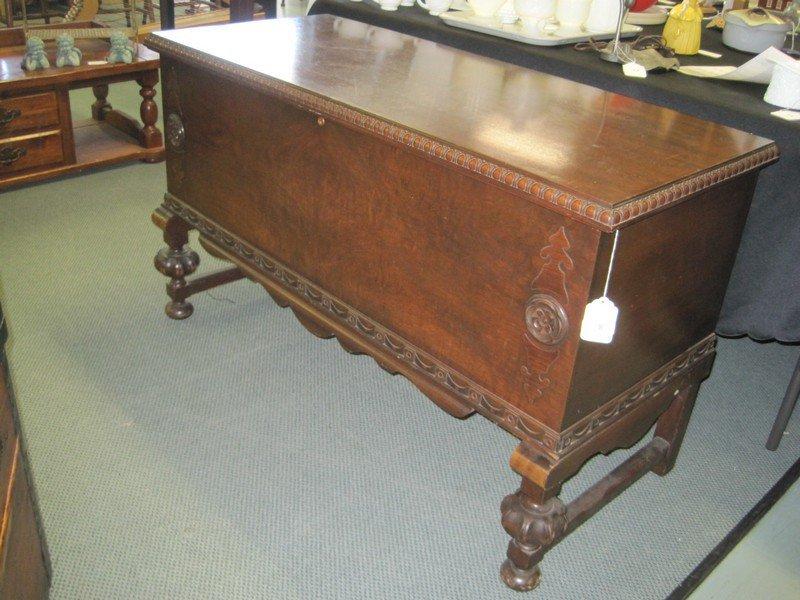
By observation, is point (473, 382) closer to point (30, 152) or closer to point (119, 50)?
point (30, 152)

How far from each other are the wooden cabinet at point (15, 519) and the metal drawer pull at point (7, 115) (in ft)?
6.36

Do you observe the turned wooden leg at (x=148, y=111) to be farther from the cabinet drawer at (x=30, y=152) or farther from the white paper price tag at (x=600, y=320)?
the white paper price tag at (x=600, y=320)

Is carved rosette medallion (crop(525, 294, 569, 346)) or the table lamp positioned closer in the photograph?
carved rosette medallion (crop(525, 294, 569, 346))

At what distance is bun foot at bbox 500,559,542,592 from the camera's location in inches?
61.0

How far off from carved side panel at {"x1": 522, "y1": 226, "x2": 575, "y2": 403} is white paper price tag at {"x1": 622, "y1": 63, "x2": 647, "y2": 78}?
840 millimetres

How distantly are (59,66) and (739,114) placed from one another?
2.46m

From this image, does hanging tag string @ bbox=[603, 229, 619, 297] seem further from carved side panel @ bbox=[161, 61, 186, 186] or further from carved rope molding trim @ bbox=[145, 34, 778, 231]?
carved side panel @ bbox=[161, 61, 186, 186]

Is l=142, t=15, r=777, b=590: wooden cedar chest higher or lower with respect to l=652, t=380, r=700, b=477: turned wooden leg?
higher

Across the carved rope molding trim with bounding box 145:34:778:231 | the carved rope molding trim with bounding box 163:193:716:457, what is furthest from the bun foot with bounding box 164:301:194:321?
the carved rope molding trim with bounding box 145:34:778:231

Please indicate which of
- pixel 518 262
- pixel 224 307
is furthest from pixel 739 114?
pixel 224 307

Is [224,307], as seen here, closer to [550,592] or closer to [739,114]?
[550,592]

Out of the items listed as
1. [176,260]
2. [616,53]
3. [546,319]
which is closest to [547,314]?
[546,319]

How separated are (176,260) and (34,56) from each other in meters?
1.29

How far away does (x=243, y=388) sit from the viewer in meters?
2.09
